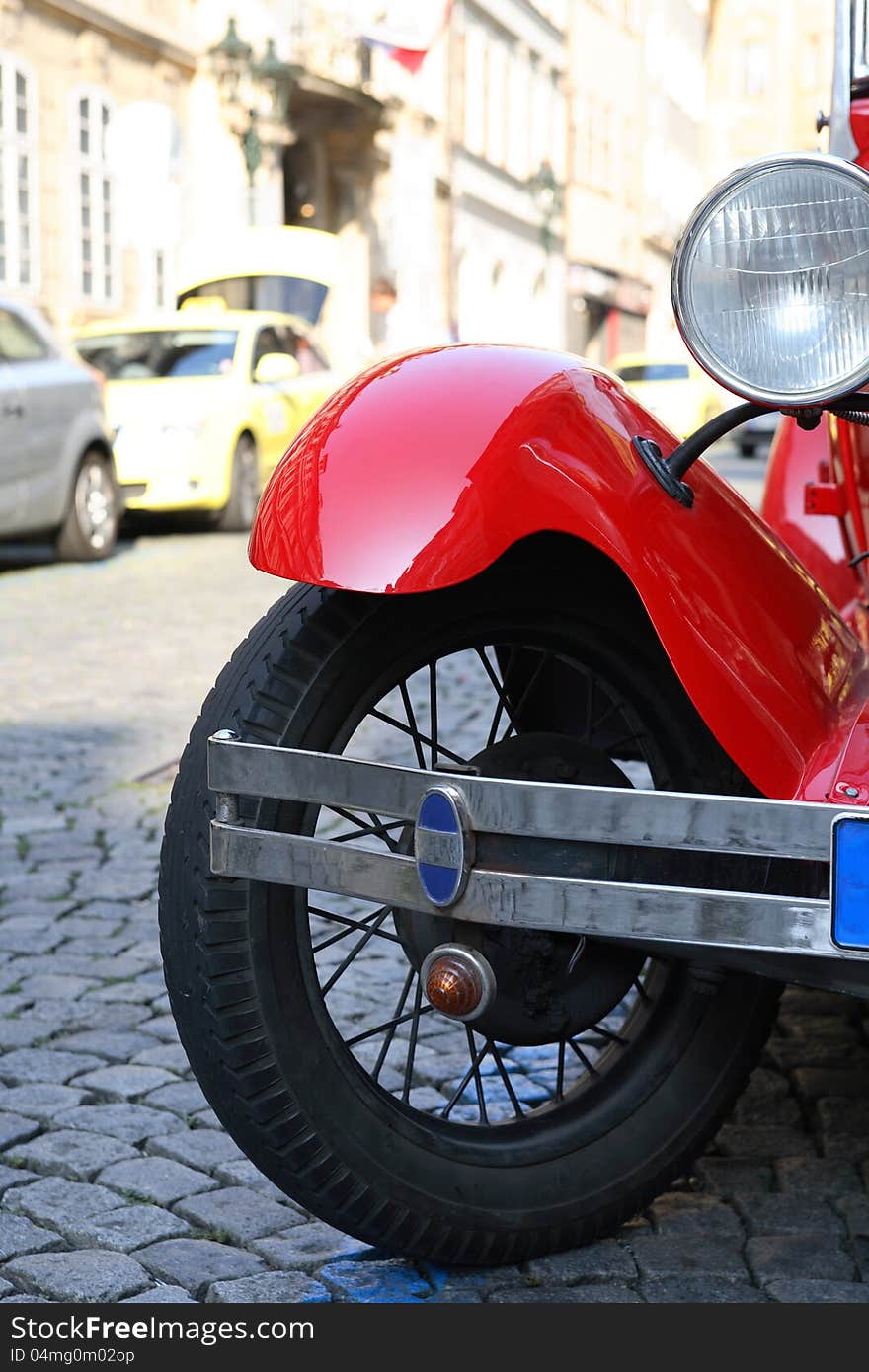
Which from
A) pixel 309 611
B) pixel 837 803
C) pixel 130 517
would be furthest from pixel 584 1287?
pixel 130 517

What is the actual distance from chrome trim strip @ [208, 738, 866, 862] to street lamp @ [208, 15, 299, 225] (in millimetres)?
22883

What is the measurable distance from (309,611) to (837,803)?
0.68 meters


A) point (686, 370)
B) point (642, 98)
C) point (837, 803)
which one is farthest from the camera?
point (642, 98)

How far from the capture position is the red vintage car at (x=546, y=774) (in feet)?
7.01

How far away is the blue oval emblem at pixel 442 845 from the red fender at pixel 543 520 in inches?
9.7

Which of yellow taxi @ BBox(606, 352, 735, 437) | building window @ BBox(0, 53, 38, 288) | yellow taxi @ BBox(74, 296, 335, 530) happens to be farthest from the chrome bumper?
yellow taxi @ BBox(606, 352, 735, 437)

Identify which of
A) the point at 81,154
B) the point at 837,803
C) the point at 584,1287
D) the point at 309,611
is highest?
the point at 81,154

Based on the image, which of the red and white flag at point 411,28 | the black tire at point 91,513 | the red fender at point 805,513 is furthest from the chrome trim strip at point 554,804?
the red and white flag at point 411,28

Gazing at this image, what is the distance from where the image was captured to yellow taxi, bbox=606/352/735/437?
24.1m

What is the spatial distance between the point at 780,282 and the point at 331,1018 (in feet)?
3.45

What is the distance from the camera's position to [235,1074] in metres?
2.30

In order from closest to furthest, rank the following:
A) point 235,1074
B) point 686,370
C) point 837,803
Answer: point 837,803 < point 235,1074 < point 686,370

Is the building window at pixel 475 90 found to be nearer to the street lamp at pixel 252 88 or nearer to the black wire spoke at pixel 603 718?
the street lamp at pixel 252 88

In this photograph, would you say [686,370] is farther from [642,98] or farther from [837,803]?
[642,98]
